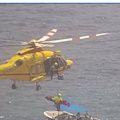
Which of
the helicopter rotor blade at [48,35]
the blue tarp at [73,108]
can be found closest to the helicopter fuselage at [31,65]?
the helicopter rotor blade at [48,35]

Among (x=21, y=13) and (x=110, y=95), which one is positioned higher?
(x=21, y=13)

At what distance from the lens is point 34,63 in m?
6.58

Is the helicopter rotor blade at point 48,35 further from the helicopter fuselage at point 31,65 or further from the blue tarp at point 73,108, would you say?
the blue tarp at point 73,108

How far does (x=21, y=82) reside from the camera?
664 cm

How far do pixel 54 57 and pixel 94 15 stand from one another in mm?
778

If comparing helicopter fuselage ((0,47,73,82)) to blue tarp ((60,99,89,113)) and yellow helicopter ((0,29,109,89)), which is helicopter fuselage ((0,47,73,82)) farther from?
blue tarp ((60,99,89,113))

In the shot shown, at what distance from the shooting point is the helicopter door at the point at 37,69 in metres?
6.57

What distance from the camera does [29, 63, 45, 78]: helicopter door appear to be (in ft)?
21.6

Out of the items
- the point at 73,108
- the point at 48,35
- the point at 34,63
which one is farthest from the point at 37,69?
the point at 73,108

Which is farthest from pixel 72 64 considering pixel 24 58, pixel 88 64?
pixel 24 58

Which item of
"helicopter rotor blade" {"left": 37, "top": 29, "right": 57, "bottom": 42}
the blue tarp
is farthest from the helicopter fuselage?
the blue tarp

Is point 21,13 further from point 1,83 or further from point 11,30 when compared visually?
point 1,83

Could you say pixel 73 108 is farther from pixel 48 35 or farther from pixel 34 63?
pixel 48 35

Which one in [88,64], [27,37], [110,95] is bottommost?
[110,95]
